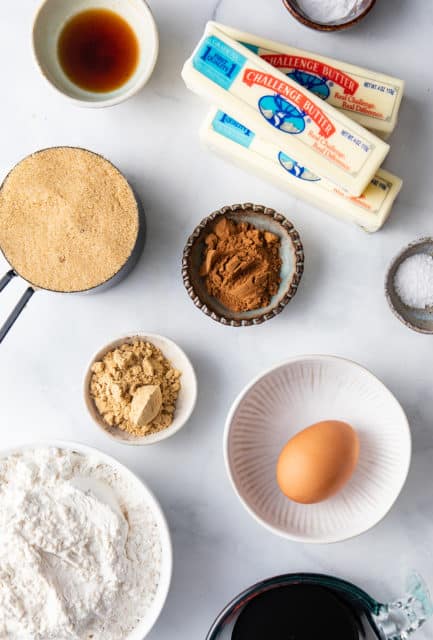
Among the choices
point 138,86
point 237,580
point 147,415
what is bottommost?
point 237,580

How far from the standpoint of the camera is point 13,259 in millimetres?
1288

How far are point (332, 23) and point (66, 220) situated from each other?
0.60 m

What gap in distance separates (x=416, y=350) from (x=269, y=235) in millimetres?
360

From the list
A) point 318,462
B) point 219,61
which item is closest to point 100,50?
point 219,61

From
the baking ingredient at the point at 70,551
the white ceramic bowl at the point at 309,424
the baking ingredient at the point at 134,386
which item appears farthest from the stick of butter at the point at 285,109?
the baking ingredient at the point at 70,551

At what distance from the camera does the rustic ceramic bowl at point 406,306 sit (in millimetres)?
1344

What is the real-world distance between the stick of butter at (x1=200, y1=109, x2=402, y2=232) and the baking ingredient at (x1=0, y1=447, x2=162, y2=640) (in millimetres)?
606

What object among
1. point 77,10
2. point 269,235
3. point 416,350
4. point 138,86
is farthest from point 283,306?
point 77,10

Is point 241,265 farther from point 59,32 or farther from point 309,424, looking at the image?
point 59,32

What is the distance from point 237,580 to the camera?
1.42 meters

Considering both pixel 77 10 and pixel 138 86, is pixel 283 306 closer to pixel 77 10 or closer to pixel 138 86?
pixel 138 86

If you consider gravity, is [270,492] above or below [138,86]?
below

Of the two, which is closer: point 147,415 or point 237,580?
point 147,415

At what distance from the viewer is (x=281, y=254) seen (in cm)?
138
